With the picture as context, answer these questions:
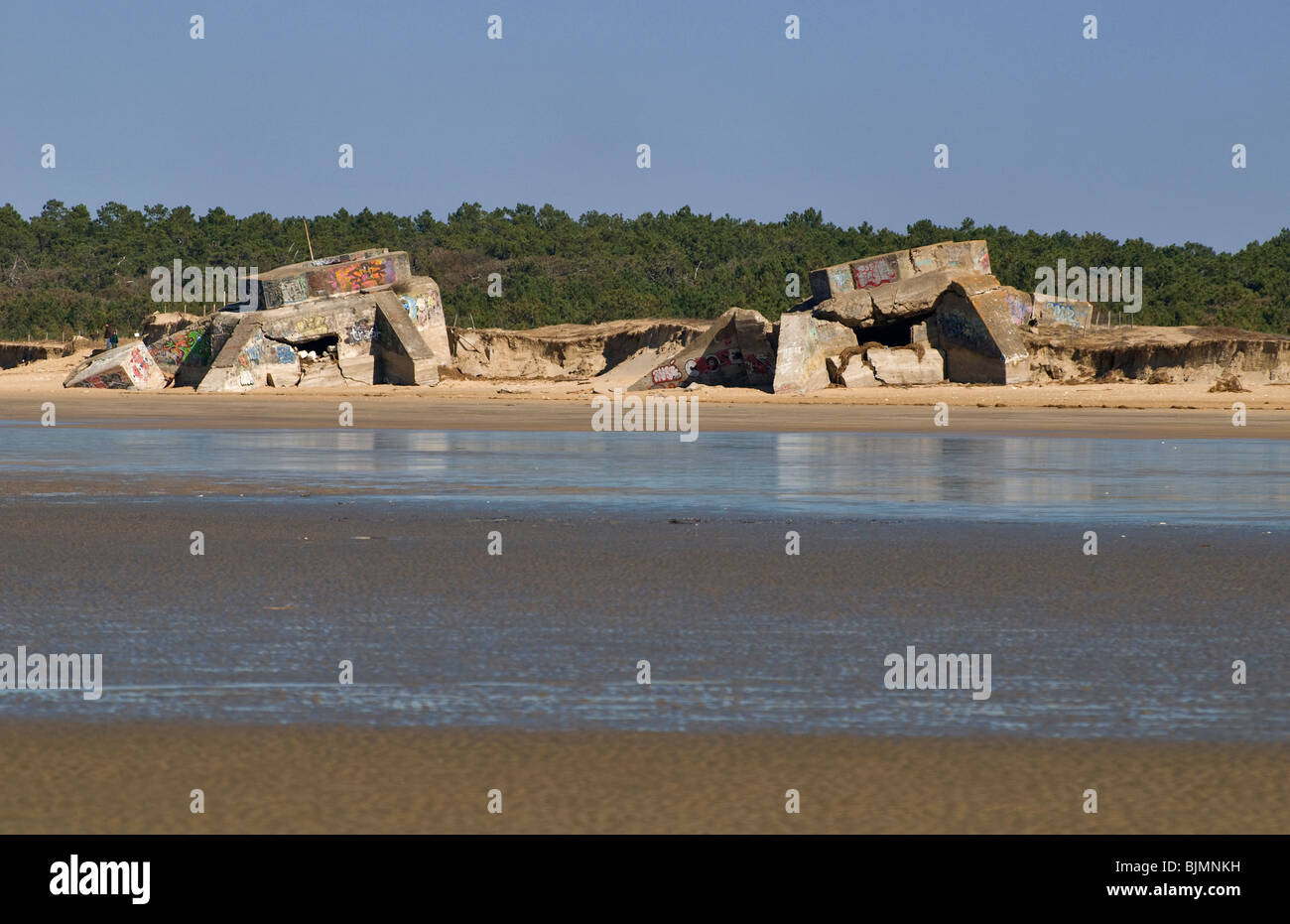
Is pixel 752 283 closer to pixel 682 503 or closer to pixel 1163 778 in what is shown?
pixel 682 503

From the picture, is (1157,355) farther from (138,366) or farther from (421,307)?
(138,366)

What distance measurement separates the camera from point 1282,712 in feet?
18.7

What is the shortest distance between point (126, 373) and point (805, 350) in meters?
19.5

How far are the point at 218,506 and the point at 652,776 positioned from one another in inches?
355

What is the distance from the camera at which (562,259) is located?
91500 millimetres

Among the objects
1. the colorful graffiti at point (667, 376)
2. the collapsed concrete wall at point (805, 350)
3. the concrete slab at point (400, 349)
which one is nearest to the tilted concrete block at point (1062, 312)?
the collapsed concrete wall at point (805, 350)

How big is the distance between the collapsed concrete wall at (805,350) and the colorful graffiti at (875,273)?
1.24 m

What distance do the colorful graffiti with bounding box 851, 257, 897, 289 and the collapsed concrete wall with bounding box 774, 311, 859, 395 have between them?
1.24 metres

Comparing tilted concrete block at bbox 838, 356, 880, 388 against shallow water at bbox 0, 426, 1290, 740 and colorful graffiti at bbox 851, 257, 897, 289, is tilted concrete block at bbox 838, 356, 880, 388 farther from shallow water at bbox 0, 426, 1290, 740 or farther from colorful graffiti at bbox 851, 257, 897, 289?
shallow water at bbox 0, 426, 1290, 740

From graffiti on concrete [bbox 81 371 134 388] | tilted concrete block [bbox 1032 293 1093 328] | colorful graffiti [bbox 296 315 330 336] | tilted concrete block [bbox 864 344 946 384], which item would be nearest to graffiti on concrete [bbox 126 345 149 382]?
graffiti on concrete [bbox 81 371 134 388]

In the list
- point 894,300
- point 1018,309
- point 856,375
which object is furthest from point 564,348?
point 1018,309

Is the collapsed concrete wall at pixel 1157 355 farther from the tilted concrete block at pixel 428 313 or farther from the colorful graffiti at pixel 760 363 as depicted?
the tilted concrete block at pixel 428 313

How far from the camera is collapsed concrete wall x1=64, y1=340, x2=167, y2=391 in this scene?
4691 cm

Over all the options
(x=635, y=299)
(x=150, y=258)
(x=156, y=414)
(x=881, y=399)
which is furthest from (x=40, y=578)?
(x=150, y=258)
